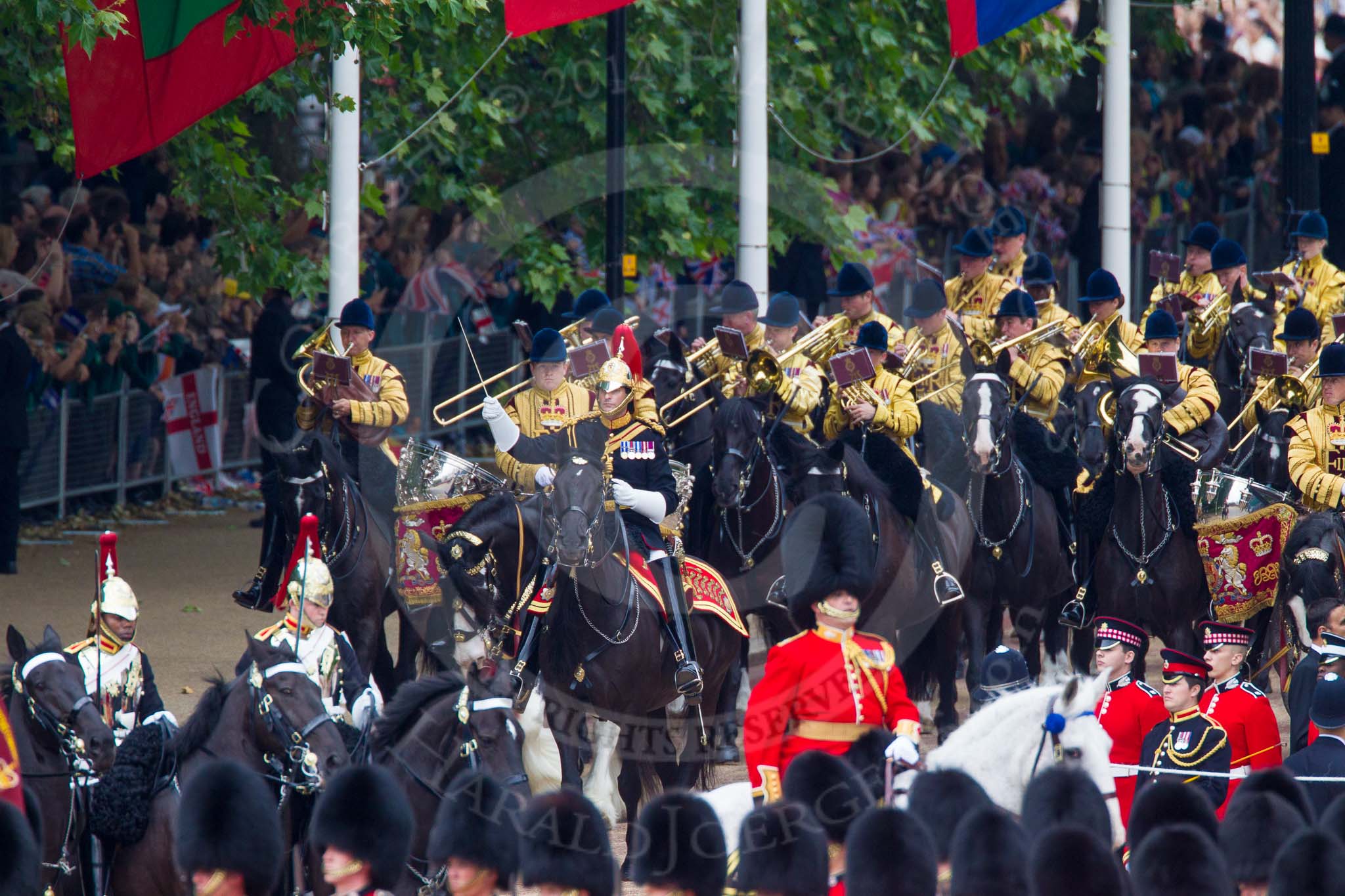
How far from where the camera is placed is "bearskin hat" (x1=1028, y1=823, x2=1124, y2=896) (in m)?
7.16

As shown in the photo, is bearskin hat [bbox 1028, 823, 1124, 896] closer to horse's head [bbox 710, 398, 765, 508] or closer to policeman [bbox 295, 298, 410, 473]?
horse's head [bbox 710, 398, 765, 508]

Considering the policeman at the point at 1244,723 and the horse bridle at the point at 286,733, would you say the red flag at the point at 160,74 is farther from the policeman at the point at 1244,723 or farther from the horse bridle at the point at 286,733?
the policeman at the point at 1244,723

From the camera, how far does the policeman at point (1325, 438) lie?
13.0m

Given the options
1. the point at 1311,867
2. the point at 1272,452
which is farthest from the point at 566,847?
the point at 1272,452

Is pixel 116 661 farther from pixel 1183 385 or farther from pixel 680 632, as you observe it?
pixel 1183 385

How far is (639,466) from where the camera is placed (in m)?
12.0

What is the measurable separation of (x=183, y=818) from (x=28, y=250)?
10.4 meters

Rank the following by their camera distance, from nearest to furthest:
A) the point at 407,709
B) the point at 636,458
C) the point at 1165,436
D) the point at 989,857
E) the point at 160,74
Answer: the point at 989,857
the point at 407,709
the point at 636,458
the point at 1165,436
the point at 160,74

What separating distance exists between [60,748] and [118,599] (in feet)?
2.97

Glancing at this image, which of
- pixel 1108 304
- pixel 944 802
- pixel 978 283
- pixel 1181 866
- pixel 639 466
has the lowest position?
pixel 1181 866

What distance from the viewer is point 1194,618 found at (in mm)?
13336

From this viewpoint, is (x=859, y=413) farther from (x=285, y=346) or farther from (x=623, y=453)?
(x=285, y=346)

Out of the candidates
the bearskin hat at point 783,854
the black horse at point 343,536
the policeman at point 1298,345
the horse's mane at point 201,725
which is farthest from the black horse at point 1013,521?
the bearskin hat at point 783,854

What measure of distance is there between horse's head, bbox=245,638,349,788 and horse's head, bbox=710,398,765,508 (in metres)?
4.35
